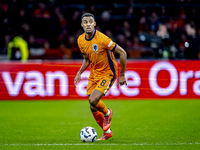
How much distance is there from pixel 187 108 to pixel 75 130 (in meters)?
3.98

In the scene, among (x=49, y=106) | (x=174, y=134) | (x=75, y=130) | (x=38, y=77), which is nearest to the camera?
(x=174, y=134)

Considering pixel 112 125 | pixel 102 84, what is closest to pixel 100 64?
pixel 102 84

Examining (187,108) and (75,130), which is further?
(187,108)

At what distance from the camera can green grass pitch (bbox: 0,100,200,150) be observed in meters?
5.43

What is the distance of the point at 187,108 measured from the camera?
9.44m

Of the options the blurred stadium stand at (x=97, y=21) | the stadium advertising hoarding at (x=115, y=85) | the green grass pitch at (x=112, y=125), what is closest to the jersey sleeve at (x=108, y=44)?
the green grass pitch at (x=112, y=125)

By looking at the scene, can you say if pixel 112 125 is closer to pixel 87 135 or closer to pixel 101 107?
pixel 101 107

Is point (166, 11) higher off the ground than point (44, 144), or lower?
higher

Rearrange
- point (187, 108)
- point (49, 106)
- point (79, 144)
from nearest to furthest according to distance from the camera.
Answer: point (79, 144) → point (187, 108) → point (49, 106)

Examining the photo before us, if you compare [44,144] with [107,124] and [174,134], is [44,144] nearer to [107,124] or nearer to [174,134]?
[107,124]

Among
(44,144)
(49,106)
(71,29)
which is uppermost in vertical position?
(71,29)

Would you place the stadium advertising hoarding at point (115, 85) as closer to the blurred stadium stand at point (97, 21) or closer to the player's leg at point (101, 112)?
the blurred stadium stand at point (97, 21)

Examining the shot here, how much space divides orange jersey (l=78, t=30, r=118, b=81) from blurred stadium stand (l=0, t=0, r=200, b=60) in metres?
8.17

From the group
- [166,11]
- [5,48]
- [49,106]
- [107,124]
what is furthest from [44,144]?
[166,11]
